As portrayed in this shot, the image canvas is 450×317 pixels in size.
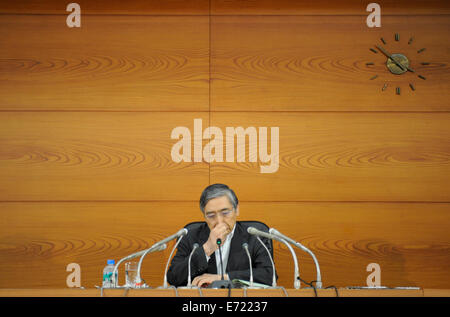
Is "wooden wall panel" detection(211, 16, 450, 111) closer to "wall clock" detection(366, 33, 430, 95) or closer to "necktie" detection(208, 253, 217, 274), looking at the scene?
"wall clock" detection(366, 33, 430, 95)

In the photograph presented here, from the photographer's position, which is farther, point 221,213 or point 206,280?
point 221,213

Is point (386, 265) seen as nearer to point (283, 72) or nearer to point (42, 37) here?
point (283, 72)

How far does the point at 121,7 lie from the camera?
3.44 meters

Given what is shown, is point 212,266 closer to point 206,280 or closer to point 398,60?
point 206,280

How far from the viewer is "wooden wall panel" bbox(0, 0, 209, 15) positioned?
3424 mm

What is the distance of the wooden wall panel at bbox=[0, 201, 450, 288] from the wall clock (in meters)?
0.90

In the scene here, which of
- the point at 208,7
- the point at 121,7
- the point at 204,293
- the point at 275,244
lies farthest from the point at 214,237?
the point at 121,7

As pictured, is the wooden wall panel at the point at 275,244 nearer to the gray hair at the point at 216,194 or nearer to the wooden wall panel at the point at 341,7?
the gray hair at the point at 216,194

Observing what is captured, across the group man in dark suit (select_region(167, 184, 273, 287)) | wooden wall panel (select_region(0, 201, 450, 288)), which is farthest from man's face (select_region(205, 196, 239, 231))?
wooden wall panel (select_region(0, 201, 450, 288))

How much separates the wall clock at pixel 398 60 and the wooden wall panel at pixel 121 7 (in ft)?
4.36

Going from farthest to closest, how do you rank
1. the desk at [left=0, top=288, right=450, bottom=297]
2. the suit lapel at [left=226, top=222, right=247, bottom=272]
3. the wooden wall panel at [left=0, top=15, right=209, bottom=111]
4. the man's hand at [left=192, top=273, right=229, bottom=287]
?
the wooden wall panel at [left=0, top=15, right=209, bottom=111], the suit lapel at [left=226, top=222, right=247, bottom=272], the man's hand at [left=192, top=273, right=229, bottom=287], the desk at [left=0, top=288, right=450, bottom=297]

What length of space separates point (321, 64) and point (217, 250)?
5.56 feet

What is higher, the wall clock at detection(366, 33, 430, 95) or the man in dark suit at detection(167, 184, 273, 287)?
the wall clock at detection(366, 33, 430, 95)

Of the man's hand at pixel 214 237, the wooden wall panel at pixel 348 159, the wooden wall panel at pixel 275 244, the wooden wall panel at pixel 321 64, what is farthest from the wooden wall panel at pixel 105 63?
the man's hand at pixel 214 237
